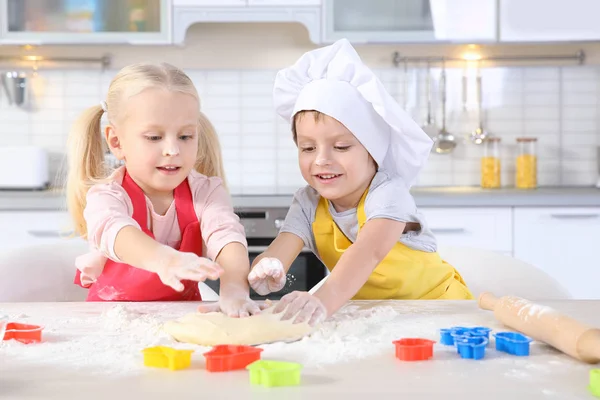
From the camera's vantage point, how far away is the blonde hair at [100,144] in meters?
1.42

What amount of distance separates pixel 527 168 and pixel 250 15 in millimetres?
1267

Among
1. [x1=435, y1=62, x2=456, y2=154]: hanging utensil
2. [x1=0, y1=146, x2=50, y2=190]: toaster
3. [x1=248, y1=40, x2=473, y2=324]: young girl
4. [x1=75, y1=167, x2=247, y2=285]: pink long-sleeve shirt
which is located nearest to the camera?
[x1=75, y1=167, x2=247, y2=285]: pink long-sleeve shirt

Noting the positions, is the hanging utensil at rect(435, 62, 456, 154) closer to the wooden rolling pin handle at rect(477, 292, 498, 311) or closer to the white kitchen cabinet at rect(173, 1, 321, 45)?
the white kitchen cabinet at rect(173, 1, 321, 45)

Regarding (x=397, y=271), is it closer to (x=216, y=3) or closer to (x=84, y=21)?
(x=216, y=3)

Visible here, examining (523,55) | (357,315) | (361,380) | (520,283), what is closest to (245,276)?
(357,315)

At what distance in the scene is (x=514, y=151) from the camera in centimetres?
348

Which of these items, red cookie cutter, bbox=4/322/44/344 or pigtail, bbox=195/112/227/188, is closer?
red cookie cutter, bbox=4/322/44/344

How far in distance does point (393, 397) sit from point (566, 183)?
2960 mm

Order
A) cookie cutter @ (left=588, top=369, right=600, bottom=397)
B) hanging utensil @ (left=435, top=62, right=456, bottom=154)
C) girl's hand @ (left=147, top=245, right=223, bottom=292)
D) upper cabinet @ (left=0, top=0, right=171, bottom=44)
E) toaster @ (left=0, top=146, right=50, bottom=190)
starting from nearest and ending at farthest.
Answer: cookie cutter @ (left=588, top=369, right=600, bottom=397), girl's hand @ (left=147, top=245, right=223, bottom=292), toaster @ (left=0, top=146, right=50, bottom=190), upper cabinet @ (left=0, top=0, right=171, bottom=44), hanging utensil @ (left=435, top=62, right=456, bottom=154)

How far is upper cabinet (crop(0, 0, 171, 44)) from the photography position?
125 inches

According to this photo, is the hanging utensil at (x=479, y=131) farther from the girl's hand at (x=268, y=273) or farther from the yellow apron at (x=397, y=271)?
the girl's hand at (x=268, y=273)

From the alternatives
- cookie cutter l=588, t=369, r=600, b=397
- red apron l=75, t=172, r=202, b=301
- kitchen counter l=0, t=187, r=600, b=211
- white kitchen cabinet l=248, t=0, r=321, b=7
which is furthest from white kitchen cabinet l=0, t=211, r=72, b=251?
cookie cutter l=588, t=369, r=600, b=397

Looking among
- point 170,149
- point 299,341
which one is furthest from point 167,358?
point 170,149

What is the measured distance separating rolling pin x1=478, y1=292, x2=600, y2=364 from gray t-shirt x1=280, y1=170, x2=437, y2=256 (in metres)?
0.39
